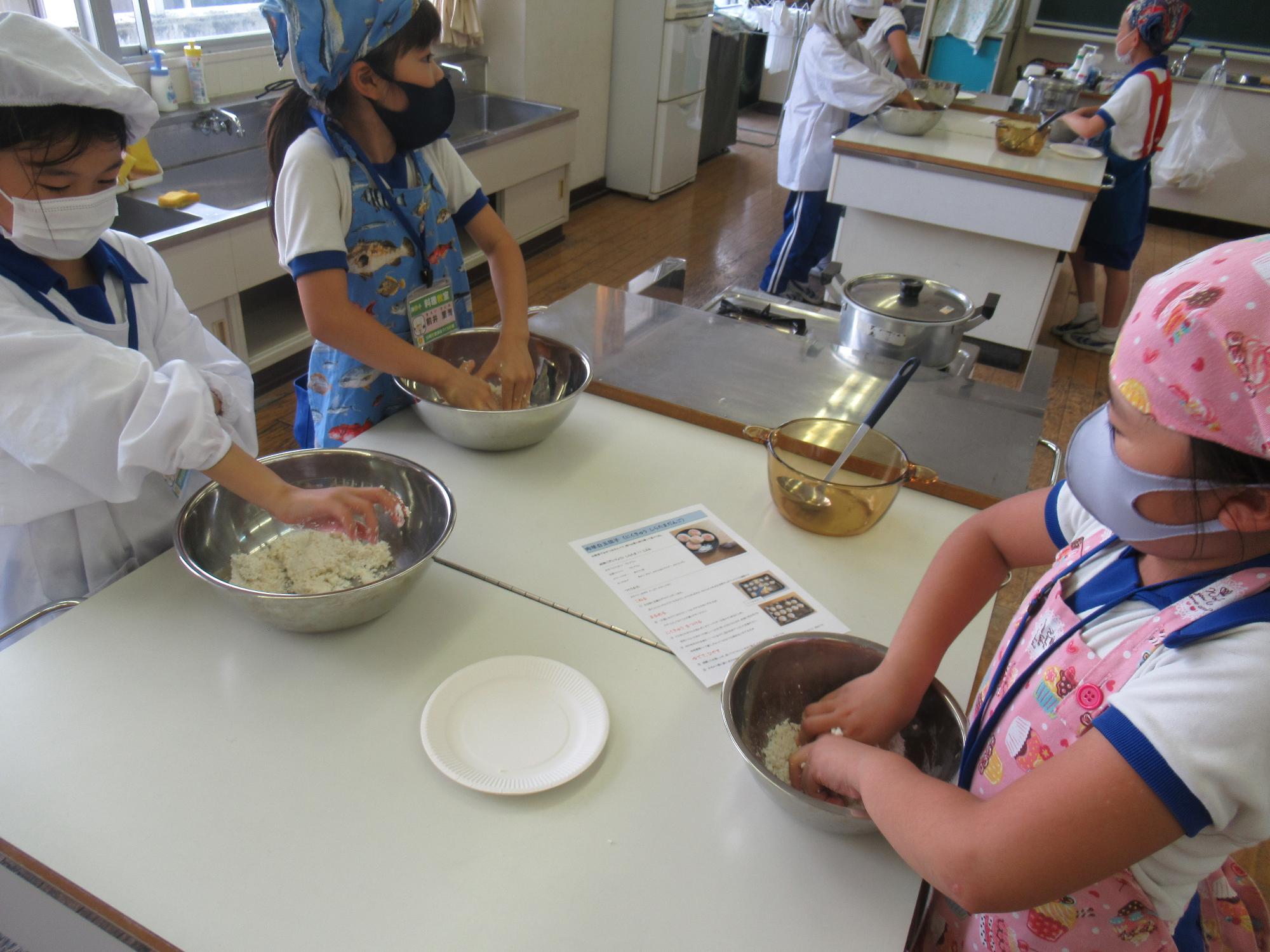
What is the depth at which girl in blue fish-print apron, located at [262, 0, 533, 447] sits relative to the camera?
3.86 feet

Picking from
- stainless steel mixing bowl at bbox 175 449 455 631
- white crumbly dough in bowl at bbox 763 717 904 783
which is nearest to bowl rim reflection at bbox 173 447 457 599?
stainless steel mixing bowl at bbox 175 449 455 631

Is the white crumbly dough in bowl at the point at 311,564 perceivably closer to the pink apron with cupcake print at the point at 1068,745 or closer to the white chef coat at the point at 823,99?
the pink apron with cupcake print at the point at 1068,745

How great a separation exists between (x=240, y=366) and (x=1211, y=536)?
45.9 inches

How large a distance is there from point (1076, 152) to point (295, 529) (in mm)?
3183

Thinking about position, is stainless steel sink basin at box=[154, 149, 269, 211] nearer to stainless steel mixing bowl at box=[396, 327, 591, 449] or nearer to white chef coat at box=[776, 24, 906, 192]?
stainless steel mixing bowl at box=[396, 327, 591, 449]

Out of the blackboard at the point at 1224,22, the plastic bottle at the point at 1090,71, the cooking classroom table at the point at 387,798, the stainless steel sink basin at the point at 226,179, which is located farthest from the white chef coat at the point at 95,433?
the blackboard at the point at 1224,22

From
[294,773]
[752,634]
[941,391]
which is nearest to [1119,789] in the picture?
[752,634]

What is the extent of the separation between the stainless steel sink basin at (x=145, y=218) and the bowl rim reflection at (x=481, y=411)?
1.31 metres

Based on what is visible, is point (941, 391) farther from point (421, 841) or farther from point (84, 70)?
point (84, 70)

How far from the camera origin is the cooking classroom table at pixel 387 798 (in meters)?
0.67

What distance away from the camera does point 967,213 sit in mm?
2926

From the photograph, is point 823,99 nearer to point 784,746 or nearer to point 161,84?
point 161,84

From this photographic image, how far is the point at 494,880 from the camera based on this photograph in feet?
2.28

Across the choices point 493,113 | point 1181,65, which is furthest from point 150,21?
point 1181,65
